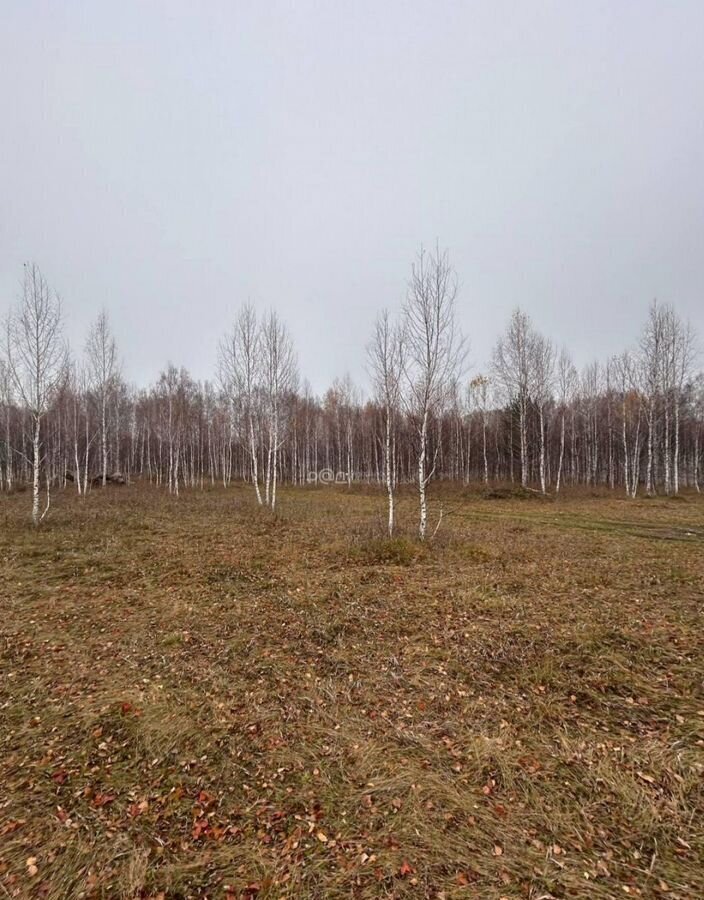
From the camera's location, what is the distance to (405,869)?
2346 millimetres

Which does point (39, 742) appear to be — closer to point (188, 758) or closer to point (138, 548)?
point (188, 758)

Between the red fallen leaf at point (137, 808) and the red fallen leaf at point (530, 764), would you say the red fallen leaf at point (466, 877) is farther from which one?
the red fallen leaf at point (137, 808)

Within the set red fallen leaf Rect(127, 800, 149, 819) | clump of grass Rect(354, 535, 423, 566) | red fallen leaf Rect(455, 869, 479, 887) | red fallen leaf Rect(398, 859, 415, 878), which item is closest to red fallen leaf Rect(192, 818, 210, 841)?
red fallen leaf Rect(127, 800, 149, 819)

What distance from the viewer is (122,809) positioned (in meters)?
2.74

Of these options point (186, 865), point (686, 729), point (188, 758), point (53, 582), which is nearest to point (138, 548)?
point (53, 582)

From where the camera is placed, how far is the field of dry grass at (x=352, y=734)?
2.37m

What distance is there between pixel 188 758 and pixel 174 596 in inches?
160

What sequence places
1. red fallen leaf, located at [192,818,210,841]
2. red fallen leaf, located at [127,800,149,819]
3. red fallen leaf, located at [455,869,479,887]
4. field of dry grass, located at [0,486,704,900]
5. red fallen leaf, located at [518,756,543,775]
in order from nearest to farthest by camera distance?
red fallen leaf, located at [455,869,479,887] < field of dry grass, located at [0,486,704,900] < red fallen leaf, located at [192,818,210,841] < red fallen leaf, located at [127,800,149,819] < red fallen leaf, located at [518,756,543,775]

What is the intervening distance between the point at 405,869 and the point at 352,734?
125 cm

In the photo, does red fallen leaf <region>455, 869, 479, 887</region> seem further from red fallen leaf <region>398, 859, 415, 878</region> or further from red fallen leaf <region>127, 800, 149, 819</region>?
red fallen leaf <region>127, 800, 149, 819</region>

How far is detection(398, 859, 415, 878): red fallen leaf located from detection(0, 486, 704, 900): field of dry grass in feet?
0.04

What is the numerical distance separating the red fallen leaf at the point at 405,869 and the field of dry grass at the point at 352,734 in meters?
0.01

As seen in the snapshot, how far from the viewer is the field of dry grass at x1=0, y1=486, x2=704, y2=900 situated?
→ 93.4 inches

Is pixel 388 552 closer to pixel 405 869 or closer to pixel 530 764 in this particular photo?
pixel 530 764
